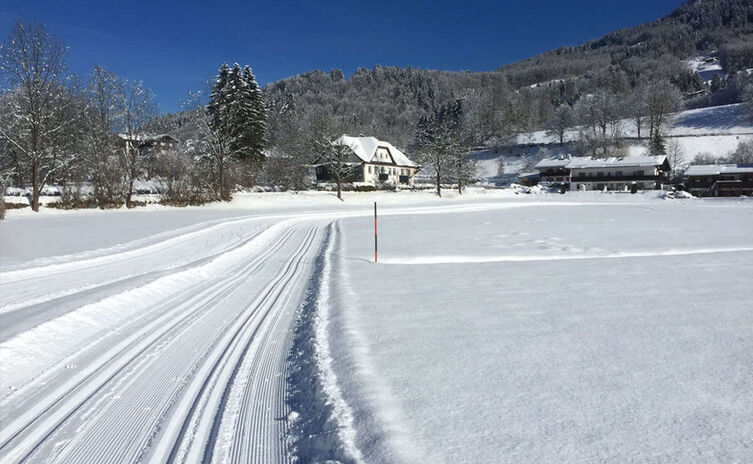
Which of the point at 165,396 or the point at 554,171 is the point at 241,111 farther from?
the point at 554,171

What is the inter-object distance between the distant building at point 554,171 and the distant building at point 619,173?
→ 1837 millimetres

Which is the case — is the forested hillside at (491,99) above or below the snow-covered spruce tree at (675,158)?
above

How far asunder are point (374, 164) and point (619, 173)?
44.5 meters

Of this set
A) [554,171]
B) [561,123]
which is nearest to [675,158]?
[554,171]

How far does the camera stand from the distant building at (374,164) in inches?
2684

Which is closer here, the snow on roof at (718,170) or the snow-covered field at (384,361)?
the snow-covered field at (384,361)

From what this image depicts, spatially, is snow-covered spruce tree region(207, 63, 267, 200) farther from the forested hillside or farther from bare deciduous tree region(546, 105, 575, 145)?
bare deciduous tree region(546, 105, 575, 145)

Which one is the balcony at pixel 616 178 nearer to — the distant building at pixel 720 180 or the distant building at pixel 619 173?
the distant building at pixel 619 173

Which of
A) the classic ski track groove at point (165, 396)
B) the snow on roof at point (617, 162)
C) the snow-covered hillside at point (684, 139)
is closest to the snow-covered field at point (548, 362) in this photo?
the classic ski track groove at point (165, 396)

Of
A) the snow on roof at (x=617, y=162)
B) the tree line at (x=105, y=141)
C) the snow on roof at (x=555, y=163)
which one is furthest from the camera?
the snow on roof at (x=555, y=163)

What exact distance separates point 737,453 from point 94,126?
50738 millimetres

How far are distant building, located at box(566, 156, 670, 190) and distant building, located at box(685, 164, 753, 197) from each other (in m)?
5.95

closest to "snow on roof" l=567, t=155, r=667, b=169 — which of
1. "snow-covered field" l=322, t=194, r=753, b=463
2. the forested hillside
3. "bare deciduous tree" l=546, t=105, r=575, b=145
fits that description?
"bare deciduous tree" l=546, t=105, r=575, b=145

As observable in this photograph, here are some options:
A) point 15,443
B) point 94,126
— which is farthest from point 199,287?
point 94,126
